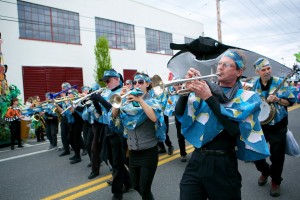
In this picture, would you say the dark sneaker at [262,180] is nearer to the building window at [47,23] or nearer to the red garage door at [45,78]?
the red garage door at [45,78]

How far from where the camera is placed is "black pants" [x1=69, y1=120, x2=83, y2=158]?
6.50 m

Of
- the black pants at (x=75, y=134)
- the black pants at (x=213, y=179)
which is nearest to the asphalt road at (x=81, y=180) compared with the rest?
the black pants at (x=75, y=134)

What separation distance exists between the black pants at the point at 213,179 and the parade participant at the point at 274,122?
2.12 metres

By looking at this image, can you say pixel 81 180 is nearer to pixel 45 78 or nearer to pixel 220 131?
pixel 220 131

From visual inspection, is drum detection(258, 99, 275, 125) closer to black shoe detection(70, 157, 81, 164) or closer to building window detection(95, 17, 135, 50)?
black shoe detection(70, 157, 81, 164)

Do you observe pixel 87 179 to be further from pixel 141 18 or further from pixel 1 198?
pixel 141 18

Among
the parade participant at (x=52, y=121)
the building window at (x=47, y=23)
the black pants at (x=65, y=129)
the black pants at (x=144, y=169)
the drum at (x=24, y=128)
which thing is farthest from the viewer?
the building window at (x=47, y=23)

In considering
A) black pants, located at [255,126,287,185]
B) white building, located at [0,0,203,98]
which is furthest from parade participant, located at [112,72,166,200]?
white building, located at [0,0,203,98]

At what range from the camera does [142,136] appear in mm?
3156

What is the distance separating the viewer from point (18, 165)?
6434mm

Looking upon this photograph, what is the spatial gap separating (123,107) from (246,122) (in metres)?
1.72

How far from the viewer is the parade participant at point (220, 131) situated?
2076 millimetres

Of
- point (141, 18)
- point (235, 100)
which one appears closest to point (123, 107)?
point (235, 100)

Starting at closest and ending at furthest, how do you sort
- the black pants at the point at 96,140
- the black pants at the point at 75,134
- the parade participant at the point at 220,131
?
the parade participant at the point at 220,131, the black pants at the point at 96,140, the black pants at the point at 75,134
